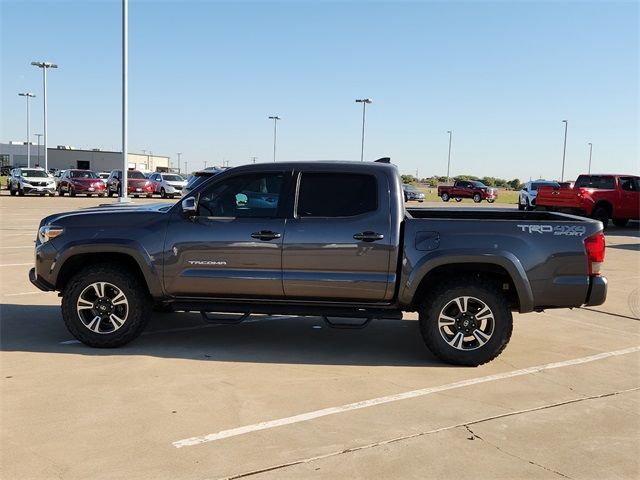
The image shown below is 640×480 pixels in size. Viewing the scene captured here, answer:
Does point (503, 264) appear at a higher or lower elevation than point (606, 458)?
higher

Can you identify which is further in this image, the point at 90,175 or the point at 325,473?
the point at 90,175

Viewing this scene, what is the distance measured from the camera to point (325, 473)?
3652mm

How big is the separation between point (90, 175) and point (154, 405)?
37.5 m

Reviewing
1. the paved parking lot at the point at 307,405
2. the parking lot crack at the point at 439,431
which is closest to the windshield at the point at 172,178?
the paved parking lot at the point at 307,405

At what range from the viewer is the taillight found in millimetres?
5758

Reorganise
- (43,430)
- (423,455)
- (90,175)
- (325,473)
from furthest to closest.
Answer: (90,175)
(43,430)
(423,455)
(325,473)

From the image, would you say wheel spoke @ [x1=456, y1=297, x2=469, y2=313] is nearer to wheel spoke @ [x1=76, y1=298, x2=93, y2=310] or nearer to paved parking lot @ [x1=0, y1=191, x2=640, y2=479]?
paved parking lot @ [x1=0, y1=191, x2=640, y2=479]

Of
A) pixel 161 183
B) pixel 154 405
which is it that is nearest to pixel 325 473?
pixel 154 405

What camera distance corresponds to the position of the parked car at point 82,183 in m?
38.0

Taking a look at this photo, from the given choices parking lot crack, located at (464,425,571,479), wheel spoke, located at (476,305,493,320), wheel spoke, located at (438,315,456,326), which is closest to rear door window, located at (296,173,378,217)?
wheel spoke, located at (438,315,456,326)

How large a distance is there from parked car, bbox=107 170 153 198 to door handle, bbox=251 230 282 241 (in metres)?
33.7

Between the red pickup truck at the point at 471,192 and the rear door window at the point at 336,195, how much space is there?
43.4 metres

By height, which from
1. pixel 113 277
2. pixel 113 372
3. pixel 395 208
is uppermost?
pixel 395 208

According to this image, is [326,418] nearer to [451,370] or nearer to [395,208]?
[451,370]
